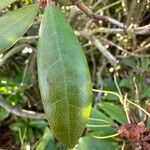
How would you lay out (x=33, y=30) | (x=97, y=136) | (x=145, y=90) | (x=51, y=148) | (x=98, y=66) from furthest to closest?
1. (x=98, y=66)
2. (x=33, y=30)
3. (x=145, y=90)
4. (x=51, y=148)
5. (x=97, y=136)

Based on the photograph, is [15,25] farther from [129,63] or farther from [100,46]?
[129,63]

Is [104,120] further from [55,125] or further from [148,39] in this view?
[148,39]

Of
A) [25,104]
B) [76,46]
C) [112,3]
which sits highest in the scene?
[76,46]

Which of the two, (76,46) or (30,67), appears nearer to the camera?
(76,46)

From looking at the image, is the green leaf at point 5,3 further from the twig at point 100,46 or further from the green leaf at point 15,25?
the twig at point 100,46

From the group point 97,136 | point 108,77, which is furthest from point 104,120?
point 108,77

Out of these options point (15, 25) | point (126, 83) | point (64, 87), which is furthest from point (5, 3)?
point (126, 83)

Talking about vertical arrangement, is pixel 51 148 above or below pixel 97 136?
below
